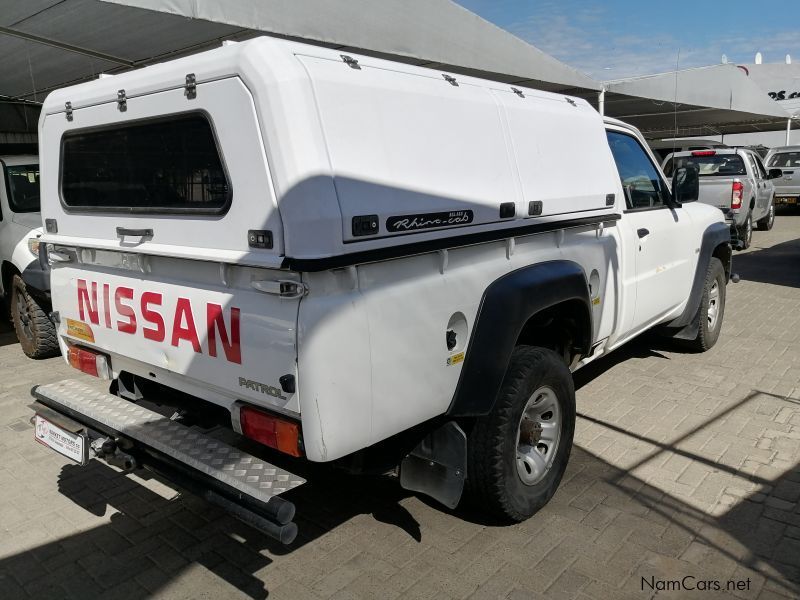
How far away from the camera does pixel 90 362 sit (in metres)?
3.35

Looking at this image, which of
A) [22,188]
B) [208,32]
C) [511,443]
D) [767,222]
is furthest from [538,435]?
[767,222]

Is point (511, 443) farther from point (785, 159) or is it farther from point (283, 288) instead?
point (785, 159)

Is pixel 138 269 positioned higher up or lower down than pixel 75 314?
higher up

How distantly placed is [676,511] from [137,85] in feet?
11.1

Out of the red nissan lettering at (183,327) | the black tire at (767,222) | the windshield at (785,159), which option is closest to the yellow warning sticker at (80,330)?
the red nissan lettering at (183,327)

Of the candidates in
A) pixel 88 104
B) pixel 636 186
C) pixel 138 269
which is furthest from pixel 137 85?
pixel 636 186

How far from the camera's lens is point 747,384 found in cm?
513

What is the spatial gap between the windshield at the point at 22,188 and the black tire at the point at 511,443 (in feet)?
19.2

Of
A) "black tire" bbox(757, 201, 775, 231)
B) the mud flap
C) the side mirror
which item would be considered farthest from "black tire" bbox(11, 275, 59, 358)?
"black tire" bbox(757, 201, 775, 231)

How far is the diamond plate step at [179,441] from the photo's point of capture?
2381 mm

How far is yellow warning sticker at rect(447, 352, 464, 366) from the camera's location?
2656 millimetres

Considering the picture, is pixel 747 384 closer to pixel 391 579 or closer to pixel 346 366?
pixel 391 579

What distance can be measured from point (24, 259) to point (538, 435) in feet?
17.1

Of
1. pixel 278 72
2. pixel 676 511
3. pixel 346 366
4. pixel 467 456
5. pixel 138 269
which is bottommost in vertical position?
pixel 676 511
